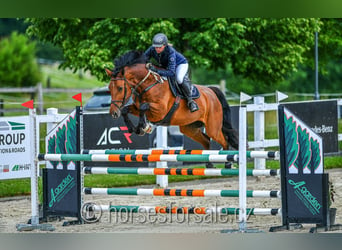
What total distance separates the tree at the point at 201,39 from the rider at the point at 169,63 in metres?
6.04

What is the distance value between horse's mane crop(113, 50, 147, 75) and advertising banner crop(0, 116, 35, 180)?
2307 mm

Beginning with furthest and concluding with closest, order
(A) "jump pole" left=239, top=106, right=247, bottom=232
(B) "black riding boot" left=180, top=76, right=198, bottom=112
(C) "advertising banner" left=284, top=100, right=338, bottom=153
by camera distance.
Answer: (C) "advertising banner" left=284, top=100, right=338, bottom=153 < (B) "black riding boot" left=180, top=76, right=198, bottom=112 < (A) "jump pole" left=239, top=106, right=247, bottom=232

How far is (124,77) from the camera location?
8.59m

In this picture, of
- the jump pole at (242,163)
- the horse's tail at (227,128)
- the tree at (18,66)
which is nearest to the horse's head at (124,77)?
the horse's tail at (227,128)

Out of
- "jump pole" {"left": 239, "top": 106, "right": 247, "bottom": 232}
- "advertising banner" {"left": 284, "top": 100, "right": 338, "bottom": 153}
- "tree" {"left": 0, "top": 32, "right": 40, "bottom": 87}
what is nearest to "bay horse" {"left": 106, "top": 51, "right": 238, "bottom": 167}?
"jump pole" {"left": 239, "top": 106, "right": 247, "bottom": 232}

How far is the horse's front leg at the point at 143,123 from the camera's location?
8648mm

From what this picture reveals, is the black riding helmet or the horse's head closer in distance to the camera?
the horse's head

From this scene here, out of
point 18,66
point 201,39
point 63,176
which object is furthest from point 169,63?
point 18,66

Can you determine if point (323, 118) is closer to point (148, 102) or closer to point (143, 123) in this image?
point (148, 102)

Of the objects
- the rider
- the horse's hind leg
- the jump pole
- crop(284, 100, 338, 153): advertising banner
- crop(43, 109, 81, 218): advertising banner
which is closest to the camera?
the jump pole

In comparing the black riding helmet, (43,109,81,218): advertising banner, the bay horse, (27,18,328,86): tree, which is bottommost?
(43,109,81,218): advertising banner

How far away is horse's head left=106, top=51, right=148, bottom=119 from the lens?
846 cm

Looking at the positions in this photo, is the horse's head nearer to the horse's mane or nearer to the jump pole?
the horse's mane

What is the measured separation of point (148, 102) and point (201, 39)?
7.40 metres
